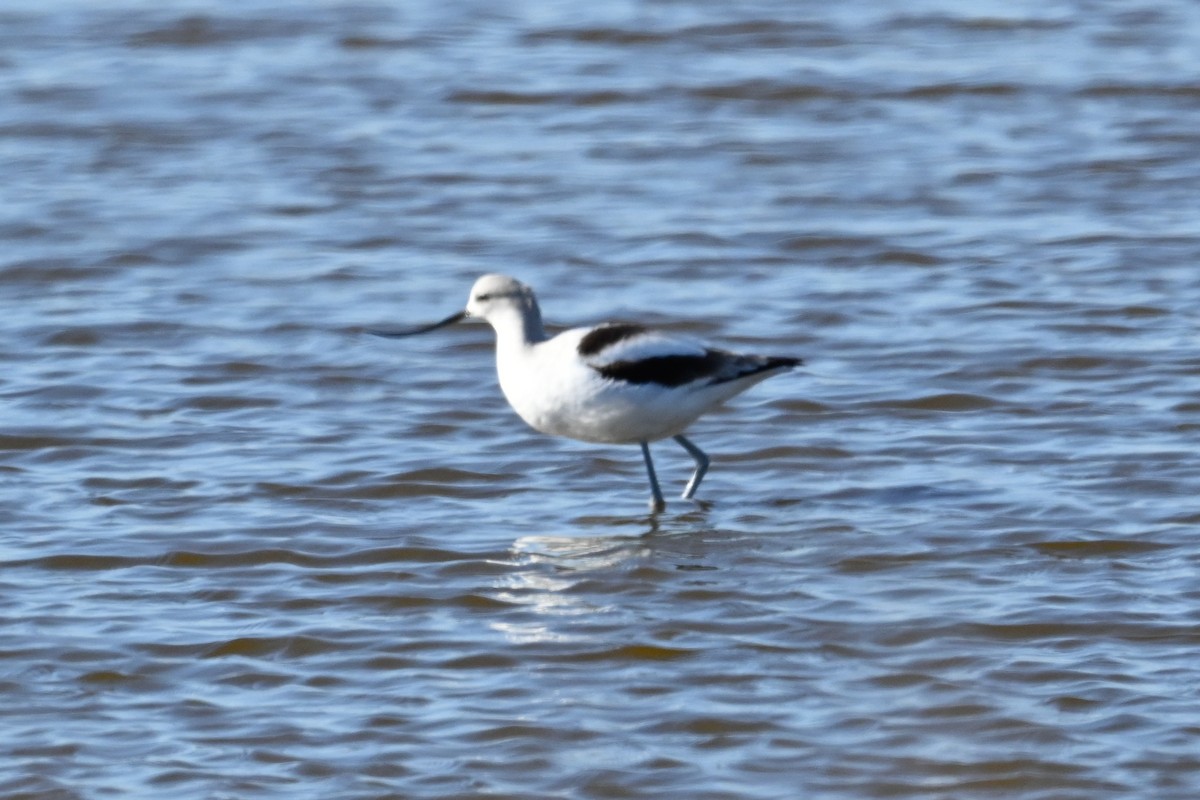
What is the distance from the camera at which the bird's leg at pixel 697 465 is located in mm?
7500

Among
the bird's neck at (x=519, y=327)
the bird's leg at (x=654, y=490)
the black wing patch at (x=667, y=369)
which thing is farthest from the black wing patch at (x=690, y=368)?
the bird's neck at (x=519, y=327)

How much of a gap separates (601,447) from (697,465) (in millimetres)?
695

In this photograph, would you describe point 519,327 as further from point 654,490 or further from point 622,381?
point 654,490

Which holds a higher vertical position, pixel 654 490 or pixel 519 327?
pixel 519 327

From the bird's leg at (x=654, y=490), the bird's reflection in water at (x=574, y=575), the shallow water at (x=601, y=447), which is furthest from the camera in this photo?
the bird's leg at (x=654, y=490)

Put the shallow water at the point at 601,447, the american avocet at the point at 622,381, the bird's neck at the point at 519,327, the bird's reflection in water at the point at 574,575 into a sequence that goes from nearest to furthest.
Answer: the shallow water at the point at 601,447 < the bird's reflection in water at the point at 574,575 < the american avocet at the point at 622,381 < the bird's neck at the point at 519,327

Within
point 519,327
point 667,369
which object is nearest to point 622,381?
point 667,369

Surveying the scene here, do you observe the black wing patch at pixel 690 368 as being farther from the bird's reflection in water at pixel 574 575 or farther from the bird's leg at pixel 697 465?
the bird's reflection in water at pixel 574 575

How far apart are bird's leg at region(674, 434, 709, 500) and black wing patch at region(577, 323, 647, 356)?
46cm

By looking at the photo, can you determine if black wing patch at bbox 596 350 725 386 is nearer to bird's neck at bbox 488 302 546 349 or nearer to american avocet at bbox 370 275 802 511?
american avocet at bbox 370 275 802 511

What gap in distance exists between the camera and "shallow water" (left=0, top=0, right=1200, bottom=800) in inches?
212

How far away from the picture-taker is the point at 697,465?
7.61m

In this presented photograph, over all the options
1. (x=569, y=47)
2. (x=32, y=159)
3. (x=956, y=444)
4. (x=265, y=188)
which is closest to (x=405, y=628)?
(x=956, y=444)

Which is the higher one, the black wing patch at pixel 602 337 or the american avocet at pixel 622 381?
the black wing patch at pixel 602 337
